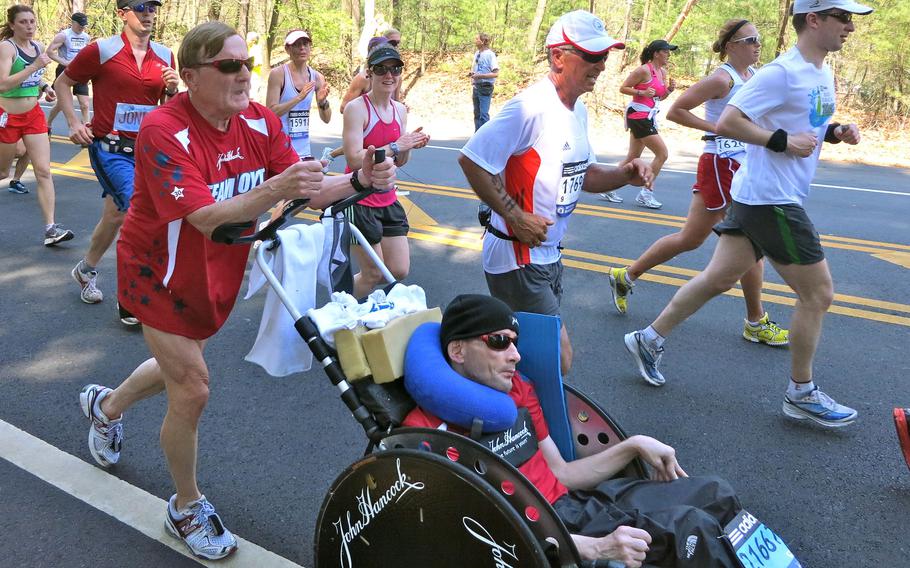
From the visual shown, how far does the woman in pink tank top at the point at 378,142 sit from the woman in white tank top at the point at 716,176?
65.5 inches

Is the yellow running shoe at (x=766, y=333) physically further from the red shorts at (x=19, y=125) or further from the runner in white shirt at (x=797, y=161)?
the red shorts at (x=19, y=125)

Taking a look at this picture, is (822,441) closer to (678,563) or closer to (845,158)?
(678,563)

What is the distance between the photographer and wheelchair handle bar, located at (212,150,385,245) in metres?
2.34

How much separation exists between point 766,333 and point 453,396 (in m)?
3.49

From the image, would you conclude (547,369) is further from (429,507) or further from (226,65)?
(226,65)

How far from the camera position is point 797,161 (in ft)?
13.0

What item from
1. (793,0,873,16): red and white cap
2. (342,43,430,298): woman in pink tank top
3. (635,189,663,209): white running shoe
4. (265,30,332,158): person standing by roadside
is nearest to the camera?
(793,0,873,16): red and white cap

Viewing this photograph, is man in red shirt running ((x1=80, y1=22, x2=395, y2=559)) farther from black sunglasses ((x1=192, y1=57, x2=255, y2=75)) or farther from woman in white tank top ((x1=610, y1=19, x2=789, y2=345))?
woman in white tank top ((x1=610, y1=19, x2=789, y2=345))

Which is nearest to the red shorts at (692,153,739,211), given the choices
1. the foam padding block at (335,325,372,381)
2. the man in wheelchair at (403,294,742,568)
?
the man in wheelchair at (403,294,742,568)

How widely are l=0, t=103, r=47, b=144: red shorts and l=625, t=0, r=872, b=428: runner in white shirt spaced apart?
6125 millimetres

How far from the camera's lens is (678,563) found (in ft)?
7.26

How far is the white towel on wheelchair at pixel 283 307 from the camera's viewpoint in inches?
103

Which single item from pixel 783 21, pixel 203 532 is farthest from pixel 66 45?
pixel 783 21

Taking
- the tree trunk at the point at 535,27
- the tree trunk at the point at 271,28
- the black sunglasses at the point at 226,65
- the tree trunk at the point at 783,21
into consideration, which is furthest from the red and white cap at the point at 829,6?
the tree trunk at the point at 271,28
